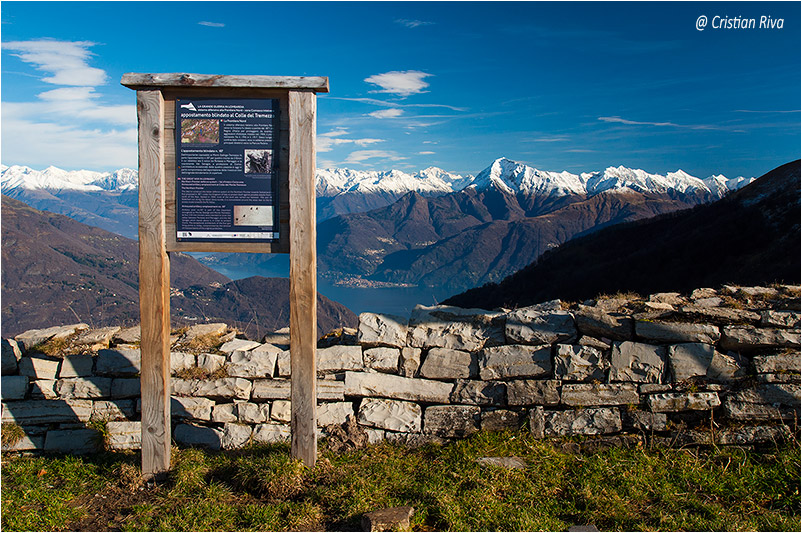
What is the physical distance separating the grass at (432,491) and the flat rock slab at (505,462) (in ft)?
0.29

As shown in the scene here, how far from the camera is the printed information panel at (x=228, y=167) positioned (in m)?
5.09

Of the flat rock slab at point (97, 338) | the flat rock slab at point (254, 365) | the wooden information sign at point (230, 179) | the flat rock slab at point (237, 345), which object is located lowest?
the flat rock slab at point (254, 365)

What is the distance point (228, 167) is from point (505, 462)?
4028 mm

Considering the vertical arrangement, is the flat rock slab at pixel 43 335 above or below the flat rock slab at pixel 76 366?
above

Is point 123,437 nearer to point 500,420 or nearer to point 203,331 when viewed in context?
point 203,331

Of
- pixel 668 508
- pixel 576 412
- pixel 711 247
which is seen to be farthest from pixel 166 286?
pixel 711 247

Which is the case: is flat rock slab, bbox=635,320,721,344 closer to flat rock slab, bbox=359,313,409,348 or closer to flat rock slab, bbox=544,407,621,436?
flat rock slab, bbox=544,407,621,436

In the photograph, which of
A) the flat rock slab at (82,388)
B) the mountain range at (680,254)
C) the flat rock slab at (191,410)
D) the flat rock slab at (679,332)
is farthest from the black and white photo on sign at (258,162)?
the mountain range at (680,254)

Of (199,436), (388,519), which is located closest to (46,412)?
(199,436)

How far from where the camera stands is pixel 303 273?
199 inches

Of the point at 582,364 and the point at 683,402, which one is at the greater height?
the point at 582,364

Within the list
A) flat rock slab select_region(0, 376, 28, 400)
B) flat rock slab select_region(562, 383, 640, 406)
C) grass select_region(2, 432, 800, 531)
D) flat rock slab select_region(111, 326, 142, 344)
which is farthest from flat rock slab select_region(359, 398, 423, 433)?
flat rock slab select_region(0, 376, 28, 400)

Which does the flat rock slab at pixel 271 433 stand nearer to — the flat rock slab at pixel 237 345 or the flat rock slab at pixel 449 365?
the flat rock slab at pixel 237 345

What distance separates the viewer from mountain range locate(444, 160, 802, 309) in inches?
1236
